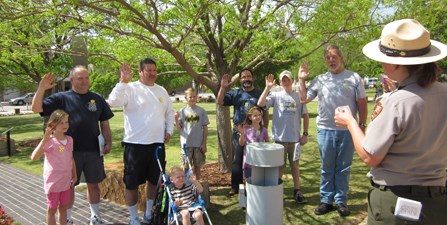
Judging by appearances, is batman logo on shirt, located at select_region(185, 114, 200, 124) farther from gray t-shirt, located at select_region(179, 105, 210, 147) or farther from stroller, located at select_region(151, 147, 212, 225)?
stroller, located at select_region(151, 147, 212, 225)

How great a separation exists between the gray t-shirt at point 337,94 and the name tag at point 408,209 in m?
2.53

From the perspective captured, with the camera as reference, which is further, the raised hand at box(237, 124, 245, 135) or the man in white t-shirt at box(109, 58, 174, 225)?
the raised hand at box(237, 124, 245, 135)

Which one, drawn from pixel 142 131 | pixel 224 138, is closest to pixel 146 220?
pixel 142 131

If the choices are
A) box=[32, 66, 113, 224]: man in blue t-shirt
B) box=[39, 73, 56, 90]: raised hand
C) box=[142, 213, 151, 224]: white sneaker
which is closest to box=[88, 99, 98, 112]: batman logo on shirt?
box=[32, 66, 113, 224]: man in blue t-shirt

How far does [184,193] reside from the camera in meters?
4.19

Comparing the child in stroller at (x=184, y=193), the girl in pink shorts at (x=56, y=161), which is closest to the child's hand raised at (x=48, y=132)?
the girl in pink shorts at (x=56, y=161)

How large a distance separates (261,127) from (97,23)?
2872mm

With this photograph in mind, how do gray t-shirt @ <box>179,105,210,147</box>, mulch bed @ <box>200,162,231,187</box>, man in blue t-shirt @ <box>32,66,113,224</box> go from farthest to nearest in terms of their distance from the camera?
mulch bed @ <box>200,162,231,187</box> → gray t-shirt @ <box>179,105,210,147</box> → man in blue t-shirt @ <box>32,66,113,224</box>

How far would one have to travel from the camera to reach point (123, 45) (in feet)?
20.3

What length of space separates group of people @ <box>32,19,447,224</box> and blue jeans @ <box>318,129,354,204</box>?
0.04ft

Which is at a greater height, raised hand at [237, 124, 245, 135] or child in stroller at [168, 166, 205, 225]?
→ raised hand at [237, 124, 245, 135]

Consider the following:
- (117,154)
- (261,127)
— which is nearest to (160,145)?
(261,127)

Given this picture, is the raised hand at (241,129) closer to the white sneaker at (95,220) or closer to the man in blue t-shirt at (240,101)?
the man in blue t-shirt at (240,101)

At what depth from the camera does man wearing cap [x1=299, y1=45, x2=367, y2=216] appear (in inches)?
178
